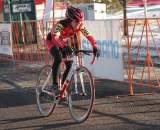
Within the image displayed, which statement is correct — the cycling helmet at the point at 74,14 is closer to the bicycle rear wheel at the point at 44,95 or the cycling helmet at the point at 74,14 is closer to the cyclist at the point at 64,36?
the cyclist at the point at 64,36

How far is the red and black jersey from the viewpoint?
26.9 feet

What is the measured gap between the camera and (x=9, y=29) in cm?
1745

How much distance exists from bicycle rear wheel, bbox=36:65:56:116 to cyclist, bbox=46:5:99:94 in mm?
266

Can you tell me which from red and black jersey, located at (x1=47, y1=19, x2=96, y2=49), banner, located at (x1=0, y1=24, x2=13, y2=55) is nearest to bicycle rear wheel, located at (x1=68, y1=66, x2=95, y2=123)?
red and black jersey, located at (x1=47, y1=19, x2=96, y2=49)

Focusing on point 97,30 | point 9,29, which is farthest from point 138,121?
point 9,29

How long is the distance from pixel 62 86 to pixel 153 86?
3.02 m

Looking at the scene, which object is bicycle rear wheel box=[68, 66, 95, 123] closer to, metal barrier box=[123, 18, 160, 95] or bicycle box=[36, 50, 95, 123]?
bicycle box=[36, 50, 95, 123]

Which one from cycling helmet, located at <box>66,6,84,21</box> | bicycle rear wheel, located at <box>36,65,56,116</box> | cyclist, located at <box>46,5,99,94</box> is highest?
cycling helmet, located at <box>66,6,84,21</box>

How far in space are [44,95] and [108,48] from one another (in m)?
2.53

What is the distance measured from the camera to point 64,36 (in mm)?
8539

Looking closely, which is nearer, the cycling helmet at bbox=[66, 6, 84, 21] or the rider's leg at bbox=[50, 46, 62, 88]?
the cycling helmet at bbox=[66, 6, 84, 21]

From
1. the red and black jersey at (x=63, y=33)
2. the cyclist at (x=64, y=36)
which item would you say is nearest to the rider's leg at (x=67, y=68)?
the cyclist at (x=64, y=36)

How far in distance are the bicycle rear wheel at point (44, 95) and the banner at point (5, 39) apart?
28.2ft

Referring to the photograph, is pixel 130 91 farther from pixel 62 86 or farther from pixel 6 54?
pixel 6 54
